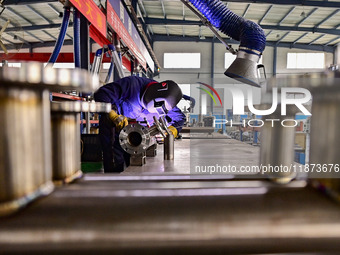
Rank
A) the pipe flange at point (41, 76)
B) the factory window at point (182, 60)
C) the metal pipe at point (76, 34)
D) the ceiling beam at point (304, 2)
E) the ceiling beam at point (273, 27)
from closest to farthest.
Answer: the pipe flange at point (41, 76)
the metal pipe at point (76, 34)
the ceiling beam at point (304, 2)
the ceiling beam at point (273, 27)
the factory window at point (182, 60)

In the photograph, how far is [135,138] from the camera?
1.38 metres

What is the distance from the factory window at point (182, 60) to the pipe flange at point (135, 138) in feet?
29.4

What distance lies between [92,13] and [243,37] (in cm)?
127

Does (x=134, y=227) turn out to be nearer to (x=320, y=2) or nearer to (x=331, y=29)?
(x=320, y=2)

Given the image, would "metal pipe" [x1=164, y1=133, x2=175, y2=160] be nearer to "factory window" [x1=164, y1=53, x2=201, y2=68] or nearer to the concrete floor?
the concrete floor

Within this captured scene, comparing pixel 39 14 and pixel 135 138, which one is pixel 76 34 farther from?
pixel 39 14

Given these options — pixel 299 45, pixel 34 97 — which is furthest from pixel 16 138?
pixel 299 45

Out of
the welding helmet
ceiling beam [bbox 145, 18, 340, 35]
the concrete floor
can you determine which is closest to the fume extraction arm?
the welding helmet

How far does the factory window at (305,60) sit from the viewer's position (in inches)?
398

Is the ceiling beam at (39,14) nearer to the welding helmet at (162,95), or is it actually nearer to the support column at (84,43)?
the support column at (84,43)

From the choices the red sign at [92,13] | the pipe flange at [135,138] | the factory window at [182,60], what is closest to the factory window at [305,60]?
the factory window at [182,60]

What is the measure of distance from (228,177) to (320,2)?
7.03 metres

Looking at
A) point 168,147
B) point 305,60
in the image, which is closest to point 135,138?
point 168,147

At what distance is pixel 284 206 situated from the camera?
0.98 ft
